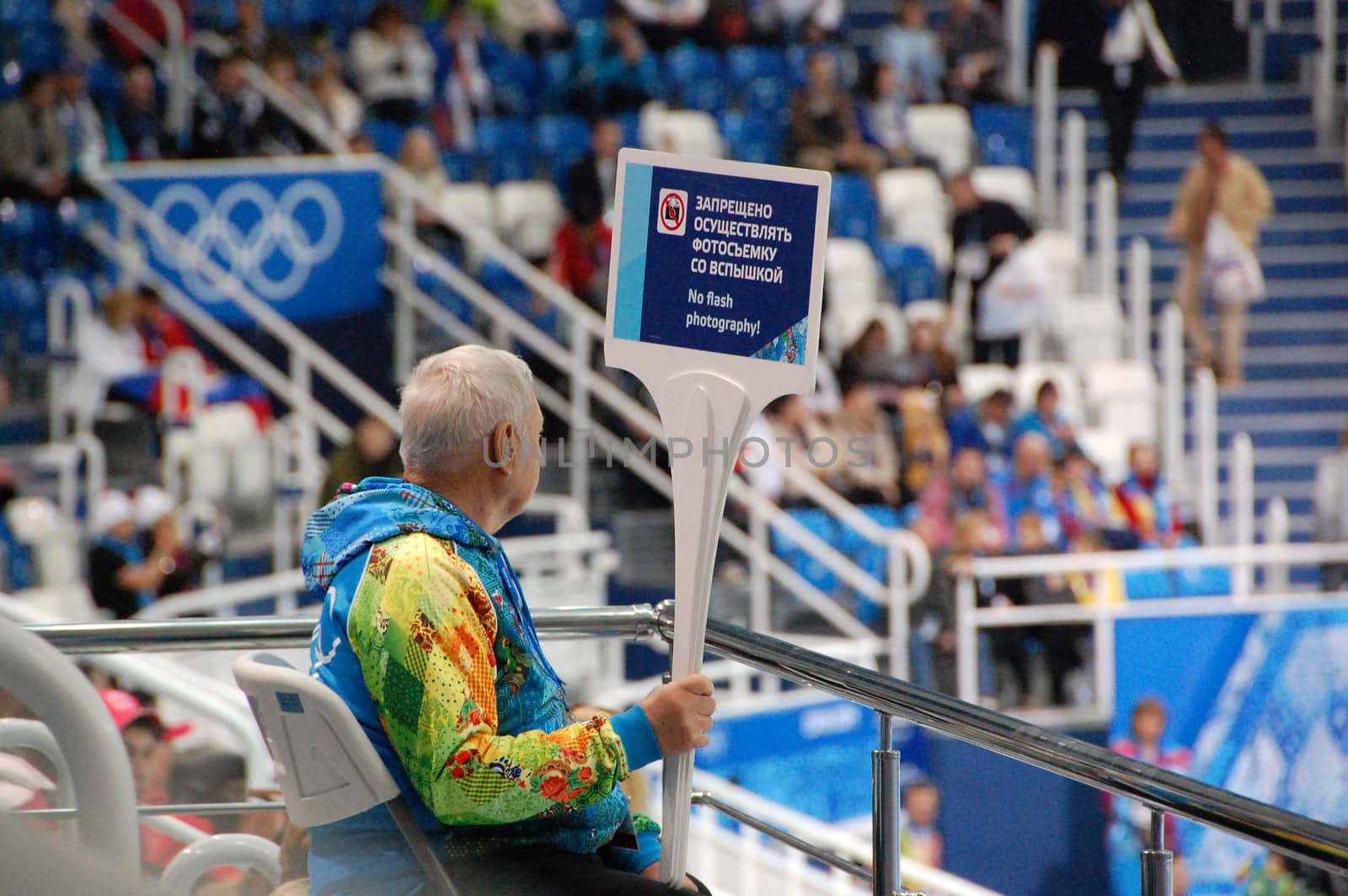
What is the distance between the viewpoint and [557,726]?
6.05ft

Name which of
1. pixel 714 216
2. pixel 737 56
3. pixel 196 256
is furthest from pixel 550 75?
pixel 714 216

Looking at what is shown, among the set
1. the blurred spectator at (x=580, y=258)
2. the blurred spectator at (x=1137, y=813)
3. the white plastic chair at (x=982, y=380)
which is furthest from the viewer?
the white plastic chair at (x=982, y=380)

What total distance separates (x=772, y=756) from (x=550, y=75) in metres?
5.72

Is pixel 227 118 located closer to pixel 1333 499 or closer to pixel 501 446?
pixel 1333 499

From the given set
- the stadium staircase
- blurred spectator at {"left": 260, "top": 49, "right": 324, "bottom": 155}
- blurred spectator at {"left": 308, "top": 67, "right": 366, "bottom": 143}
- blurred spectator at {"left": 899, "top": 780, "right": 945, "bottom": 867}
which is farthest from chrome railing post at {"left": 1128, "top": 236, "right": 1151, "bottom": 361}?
blurred spectator at {"left": 260, "top": 49, "right": 324, "bottom": 155}

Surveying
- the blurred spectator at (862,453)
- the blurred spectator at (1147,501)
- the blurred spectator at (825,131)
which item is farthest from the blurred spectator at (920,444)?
the blurred spectator at (825,131)

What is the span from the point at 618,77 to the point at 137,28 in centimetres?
292

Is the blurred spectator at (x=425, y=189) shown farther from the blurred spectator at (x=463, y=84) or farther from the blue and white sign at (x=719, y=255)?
the blue and white sign at (x=719, y=255)

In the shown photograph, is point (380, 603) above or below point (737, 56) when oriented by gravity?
below

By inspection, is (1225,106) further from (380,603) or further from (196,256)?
(380,603)

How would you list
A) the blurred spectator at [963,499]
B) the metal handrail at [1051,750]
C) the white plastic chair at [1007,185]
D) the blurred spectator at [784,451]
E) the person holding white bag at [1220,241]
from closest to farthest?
the metal handrail at [1051,750], the blurred spectator at [784,451], the blurred spectator at [963,499], the person holding white bag at [1220,241], the white plastic chair at [1007,185]

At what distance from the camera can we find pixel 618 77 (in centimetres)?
1024

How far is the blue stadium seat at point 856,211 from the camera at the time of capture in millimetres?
9961

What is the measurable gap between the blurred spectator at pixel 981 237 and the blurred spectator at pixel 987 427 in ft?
3.70
